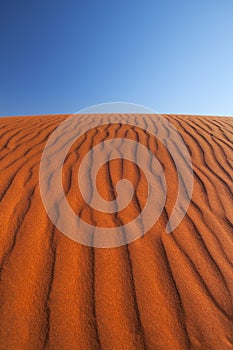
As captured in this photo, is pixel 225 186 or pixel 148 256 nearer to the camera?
pixel 148 256

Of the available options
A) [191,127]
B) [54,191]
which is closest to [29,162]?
[54,191]

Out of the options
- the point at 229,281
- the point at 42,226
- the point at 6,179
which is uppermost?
the point at 6,179

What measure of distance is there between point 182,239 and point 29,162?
6.27ft

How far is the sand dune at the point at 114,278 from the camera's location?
4.48ft

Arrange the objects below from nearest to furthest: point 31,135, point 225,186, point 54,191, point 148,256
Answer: point 148,256
point 54,191
point 225,186
point 31,135

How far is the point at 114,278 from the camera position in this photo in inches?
66.0

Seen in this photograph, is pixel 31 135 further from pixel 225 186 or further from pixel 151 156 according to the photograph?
pixel 225 186

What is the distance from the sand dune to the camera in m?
1.37

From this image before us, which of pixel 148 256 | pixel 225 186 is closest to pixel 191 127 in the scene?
pixel 225 186

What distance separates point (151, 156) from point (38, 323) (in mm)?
2417

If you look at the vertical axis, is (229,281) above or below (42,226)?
below

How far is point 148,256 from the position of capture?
1.86 meters

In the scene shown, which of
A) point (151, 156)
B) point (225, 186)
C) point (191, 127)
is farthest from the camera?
point (191, 127)

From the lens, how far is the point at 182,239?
6.74 ft
